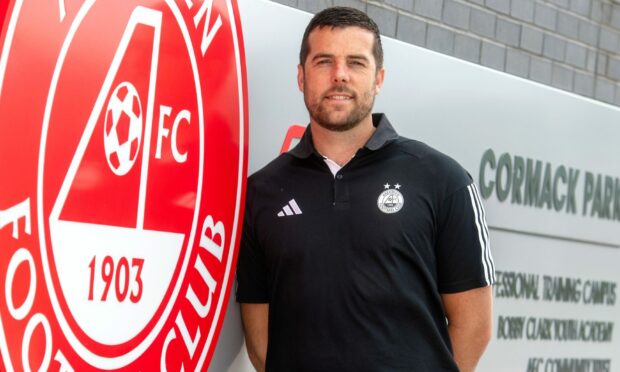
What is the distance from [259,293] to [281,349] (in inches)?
6.0

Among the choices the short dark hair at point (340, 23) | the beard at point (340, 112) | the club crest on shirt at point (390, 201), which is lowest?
the club crest on shirt at point (390, 201)

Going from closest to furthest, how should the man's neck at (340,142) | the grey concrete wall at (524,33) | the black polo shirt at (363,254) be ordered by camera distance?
the black polo shirt at (363,254) < the man's neck at (340,142) < the grey concrete wall at (524,33)

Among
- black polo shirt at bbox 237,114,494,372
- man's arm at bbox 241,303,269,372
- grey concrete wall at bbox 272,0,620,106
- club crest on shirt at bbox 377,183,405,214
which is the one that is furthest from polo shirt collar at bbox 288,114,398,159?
grey concrete wall at bbox 272,0,620,106

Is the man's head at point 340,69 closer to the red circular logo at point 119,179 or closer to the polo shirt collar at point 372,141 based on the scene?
the polo shirt collar at point 372,141

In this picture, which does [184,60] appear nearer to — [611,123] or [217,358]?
[217,358]

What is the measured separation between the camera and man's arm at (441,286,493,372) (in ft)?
9.53

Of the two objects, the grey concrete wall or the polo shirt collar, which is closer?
the polo shirt collar

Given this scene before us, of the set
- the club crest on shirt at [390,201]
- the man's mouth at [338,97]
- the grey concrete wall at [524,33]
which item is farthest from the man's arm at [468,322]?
the grey concrete wall at [524,33]

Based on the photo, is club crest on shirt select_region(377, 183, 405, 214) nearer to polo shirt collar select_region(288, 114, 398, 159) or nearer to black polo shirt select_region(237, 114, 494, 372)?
black polo shirt select_region(237, 114, 494, 372)

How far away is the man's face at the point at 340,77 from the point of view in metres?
2.80

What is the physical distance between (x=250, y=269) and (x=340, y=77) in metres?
0.50

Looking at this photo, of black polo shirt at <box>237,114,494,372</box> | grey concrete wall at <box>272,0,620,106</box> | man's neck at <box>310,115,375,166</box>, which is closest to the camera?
black polo shirt at <box>237,114,494,372</box>

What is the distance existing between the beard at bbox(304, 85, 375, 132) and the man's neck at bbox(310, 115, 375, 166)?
0.05 m

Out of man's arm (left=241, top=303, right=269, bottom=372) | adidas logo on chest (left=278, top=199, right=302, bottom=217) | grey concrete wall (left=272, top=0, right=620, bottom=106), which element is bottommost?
man's arm (left=241, top=303, right=269, bottom=372)
